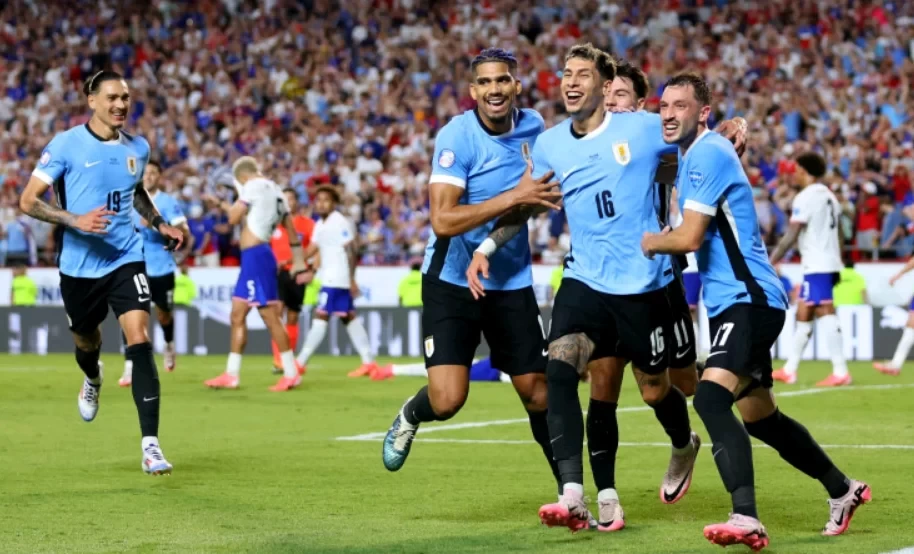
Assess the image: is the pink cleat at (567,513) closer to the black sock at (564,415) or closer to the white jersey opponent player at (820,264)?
the black sock at (564,415)

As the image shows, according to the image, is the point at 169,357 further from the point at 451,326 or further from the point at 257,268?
the point at 451,326

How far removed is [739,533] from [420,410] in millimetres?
2563

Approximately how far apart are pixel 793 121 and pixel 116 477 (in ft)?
63.1

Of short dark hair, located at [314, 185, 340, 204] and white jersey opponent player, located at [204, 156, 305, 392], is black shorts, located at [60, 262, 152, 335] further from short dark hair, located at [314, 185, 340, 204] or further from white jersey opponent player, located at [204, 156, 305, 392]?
short dark hair, located at [314, 185, 340, 204]

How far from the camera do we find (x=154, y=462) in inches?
385

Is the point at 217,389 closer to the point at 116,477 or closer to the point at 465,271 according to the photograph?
the point at 116,477

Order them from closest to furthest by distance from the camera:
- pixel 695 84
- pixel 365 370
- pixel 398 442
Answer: pixel 695 84, pixel 398 442, pixel 365 370

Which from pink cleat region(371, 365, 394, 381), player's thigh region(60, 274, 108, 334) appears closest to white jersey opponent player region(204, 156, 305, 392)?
pink cleat region(371, 365, 394, 381)

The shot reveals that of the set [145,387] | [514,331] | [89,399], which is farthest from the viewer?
[89,399]

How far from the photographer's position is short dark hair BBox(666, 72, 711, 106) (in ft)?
23.9

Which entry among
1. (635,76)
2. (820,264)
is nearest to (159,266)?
(820,264)

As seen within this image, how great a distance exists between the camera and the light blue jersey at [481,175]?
8.13 m

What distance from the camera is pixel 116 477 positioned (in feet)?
31.8

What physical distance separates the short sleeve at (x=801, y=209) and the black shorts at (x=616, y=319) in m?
9.53
